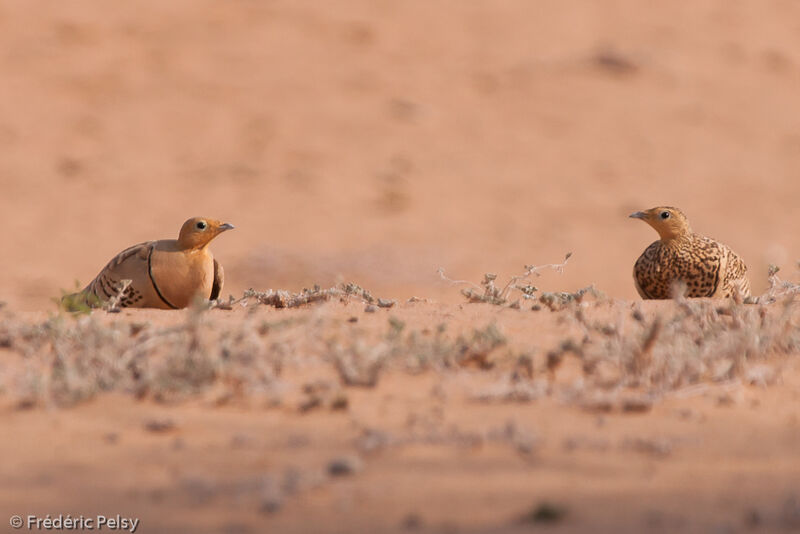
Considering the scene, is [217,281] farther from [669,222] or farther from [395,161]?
[395,161]

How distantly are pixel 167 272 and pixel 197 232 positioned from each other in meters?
0.28

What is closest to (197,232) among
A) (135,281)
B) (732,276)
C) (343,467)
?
(135,281)

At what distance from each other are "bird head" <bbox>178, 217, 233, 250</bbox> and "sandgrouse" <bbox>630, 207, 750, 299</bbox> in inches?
95.1

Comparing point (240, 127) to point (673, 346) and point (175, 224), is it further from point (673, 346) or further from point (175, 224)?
point (673, 346)

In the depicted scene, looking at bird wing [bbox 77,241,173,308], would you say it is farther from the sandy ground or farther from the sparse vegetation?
the sparse vegetation

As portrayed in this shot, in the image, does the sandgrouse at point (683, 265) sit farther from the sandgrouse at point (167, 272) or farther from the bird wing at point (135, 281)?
the bird wing at point (135, 281)

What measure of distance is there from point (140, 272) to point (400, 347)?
2314 mm

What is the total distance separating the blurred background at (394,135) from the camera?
46.1ft

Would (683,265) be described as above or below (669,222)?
below

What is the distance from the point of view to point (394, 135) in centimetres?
1761

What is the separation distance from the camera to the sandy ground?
3.89 m

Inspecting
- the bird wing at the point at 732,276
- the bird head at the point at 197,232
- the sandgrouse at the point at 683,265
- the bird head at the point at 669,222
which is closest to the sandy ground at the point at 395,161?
the bird head at the point at 197,232

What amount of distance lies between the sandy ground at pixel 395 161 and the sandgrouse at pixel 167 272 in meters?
0.48

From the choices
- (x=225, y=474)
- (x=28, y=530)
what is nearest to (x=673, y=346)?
(x=225, y=474)
